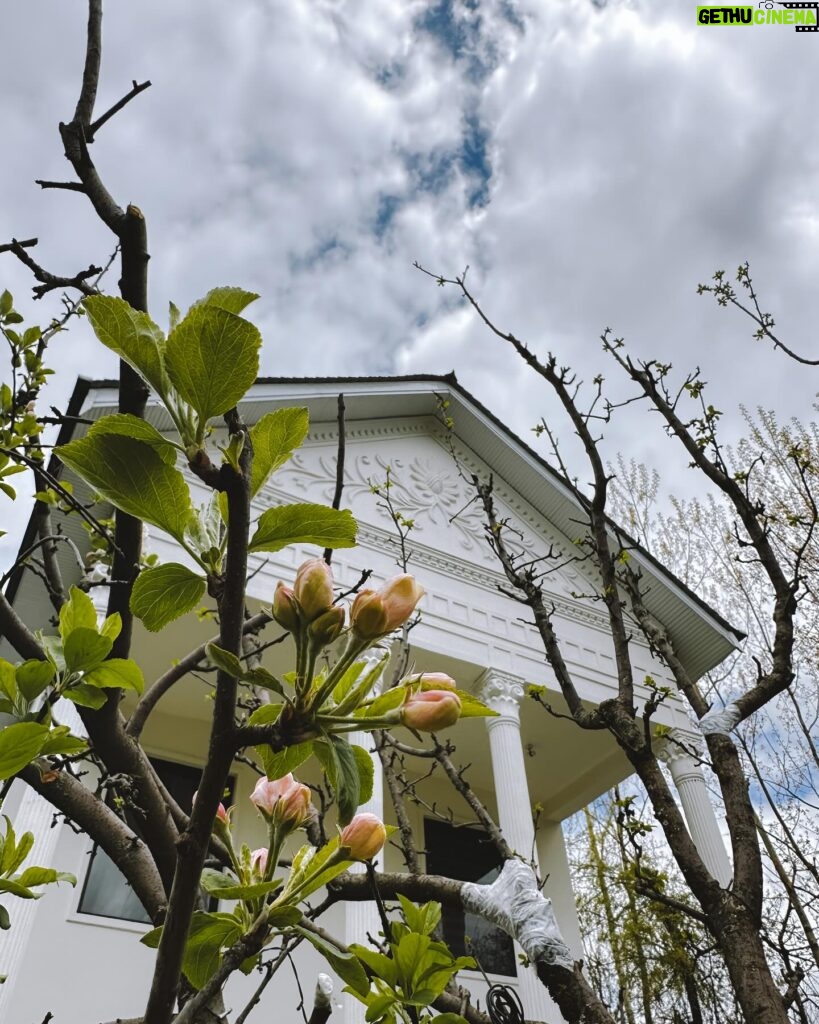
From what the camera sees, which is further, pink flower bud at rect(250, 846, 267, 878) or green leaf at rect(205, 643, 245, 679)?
pink flower bud at rect(250, 846, 267, 878)

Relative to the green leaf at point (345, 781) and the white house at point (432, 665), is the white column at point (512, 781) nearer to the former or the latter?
the white house at point (432, 665)

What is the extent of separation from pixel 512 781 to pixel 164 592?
25.6 feet

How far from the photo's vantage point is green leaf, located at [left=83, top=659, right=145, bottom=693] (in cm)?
92

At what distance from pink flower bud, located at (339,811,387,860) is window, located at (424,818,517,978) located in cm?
916

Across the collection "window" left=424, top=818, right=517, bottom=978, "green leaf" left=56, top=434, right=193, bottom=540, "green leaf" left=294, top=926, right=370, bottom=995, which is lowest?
"green leaf" left=294, top=926, right=370, bottom=995

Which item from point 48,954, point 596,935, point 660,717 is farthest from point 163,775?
point 596,935

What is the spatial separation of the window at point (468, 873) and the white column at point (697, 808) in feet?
8.37

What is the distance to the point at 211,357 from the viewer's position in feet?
1.97

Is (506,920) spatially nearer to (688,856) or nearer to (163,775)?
(688,856)

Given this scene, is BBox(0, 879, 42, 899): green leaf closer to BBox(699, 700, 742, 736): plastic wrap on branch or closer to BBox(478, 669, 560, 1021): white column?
Result: BBox(699, 700, 742, 736): plastic wrap on branch

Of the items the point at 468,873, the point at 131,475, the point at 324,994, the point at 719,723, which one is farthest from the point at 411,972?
the point at 468,873

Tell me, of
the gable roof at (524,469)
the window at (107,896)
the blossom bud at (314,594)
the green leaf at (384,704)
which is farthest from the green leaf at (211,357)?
the gable roof at (524,469)

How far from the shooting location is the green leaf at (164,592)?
2.35 ft

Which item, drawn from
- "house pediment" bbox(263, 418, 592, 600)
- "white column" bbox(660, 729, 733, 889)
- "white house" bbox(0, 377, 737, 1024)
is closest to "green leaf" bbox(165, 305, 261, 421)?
"white house" bbox(0, 377, 737, 1024)
